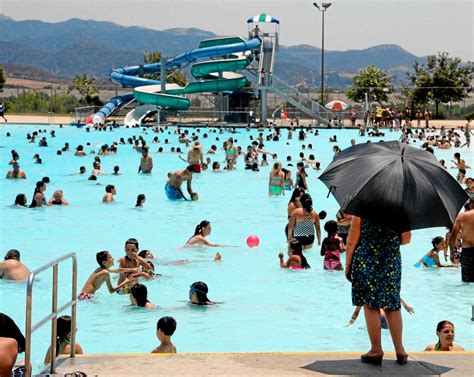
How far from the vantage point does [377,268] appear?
→ 5070mm

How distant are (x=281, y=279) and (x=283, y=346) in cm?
277

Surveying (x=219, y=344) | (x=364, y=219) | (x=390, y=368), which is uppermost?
(x=364, y=219)

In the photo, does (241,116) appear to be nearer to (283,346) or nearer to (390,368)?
(283,346)

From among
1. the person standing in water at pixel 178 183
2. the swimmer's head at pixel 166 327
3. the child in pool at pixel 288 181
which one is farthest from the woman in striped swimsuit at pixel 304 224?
the child in pool at pixel 288 181

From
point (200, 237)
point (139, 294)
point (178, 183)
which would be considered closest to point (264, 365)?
point (139, 294)

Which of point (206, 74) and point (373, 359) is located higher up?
point (206, 74)

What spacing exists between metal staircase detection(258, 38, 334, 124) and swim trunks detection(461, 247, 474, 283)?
38593 mm

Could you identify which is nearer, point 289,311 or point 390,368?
point 390,368

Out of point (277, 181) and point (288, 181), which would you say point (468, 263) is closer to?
point (277, 181)

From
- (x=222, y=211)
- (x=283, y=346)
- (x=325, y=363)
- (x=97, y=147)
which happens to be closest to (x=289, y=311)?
(x=283, y=346)

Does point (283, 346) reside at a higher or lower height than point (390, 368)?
lower

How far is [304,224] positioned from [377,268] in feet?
22.6

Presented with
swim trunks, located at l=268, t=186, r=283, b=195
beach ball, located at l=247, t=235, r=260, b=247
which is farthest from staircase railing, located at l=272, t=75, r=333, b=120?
beach ball, located at l=247, t=235, r=260, b=247

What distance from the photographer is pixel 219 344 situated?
875 cm
